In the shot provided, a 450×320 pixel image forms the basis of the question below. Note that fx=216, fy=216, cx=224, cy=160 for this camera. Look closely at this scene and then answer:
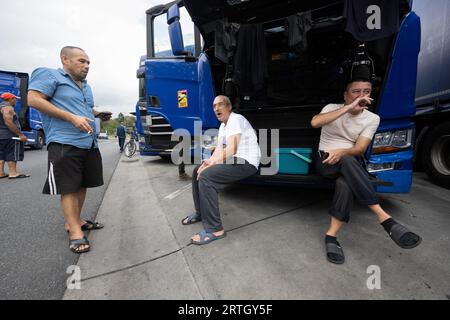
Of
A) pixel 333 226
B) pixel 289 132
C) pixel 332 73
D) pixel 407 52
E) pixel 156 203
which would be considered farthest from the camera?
pixel 332 73

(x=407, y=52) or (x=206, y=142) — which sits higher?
(x=407, y=52)

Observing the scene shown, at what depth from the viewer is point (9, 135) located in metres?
4.46

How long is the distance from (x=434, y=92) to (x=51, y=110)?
489 cm

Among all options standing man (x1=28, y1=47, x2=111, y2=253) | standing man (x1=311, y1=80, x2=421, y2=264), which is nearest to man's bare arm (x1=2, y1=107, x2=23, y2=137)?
standing man (x1=28, y1=47, x2=111, y2=253)

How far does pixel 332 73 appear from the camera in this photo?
3.54 metres

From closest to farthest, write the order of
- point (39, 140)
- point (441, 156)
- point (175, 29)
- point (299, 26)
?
point (299, 26), point (175, 29), point (441, 156), point (39, 140)

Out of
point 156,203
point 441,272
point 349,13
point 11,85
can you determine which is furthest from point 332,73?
point 11,85

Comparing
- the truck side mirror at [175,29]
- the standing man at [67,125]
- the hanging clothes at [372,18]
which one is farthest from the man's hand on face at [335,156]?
the truck side mirror at [175,29]

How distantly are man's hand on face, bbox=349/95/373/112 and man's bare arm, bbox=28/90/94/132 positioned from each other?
2168 millimetres

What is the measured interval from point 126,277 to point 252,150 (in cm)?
146

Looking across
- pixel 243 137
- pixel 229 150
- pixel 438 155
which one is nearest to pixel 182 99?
pixel 243 137

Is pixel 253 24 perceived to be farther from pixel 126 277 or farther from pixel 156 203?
pixel 126 277

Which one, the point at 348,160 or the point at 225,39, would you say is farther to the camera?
the point at 225,39

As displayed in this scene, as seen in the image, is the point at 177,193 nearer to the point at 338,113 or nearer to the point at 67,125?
the point at 67,125
